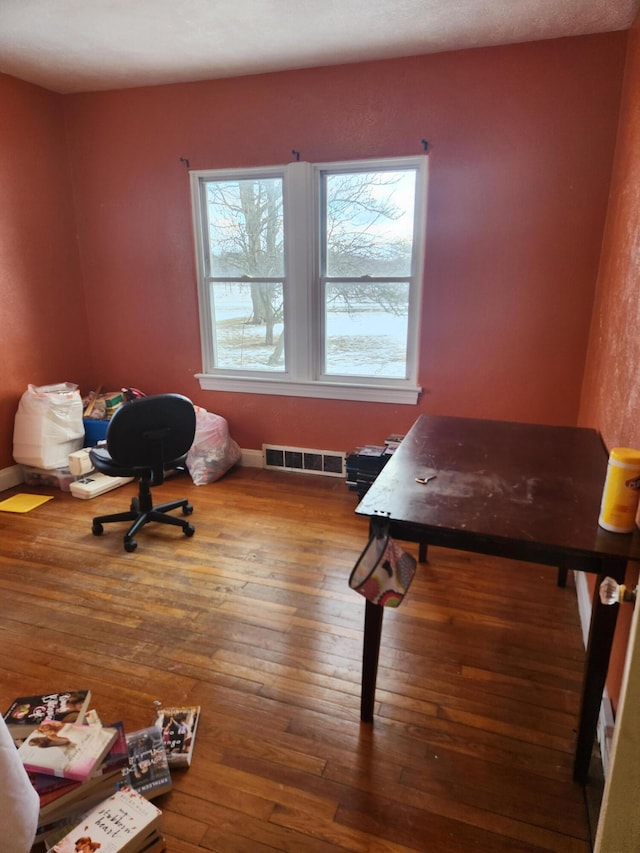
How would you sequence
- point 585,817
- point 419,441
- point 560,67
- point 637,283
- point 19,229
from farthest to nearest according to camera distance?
point 19,229
point 560,67
point 419,441
point 637,283
point 585,817

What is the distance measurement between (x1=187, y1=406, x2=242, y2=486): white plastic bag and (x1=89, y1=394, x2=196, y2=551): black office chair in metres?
0.71

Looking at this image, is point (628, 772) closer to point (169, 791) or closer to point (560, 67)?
point (169, 791)

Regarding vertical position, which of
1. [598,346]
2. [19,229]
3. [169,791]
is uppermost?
[19,229]

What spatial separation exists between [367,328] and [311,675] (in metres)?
2.24

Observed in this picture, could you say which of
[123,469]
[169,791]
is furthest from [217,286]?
[169,791]

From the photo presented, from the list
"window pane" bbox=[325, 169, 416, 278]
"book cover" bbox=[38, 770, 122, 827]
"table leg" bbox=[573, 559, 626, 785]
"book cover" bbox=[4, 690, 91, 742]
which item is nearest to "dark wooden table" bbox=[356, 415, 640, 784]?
"table leg" bbox=[573, 559, 626, 785]

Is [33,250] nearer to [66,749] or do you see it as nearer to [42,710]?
[42,710]

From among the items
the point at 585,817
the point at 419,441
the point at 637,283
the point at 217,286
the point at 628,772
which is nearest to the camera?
the point at 628,772

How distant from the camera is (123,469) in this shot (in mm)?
2646

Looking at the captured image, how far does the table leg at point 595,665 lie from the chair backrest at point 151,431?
81.2 inches

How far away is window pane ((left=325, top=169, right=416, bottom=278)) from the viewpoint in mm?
3119

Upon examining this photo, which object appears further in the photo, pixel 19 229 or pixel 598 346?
pixel 19 229

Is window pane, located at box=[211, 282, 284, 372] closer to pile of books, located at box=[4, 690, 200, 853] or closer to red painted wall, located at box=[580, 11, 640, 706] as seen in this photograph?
red painted wall, located at box=[580, 11, 640, 706]

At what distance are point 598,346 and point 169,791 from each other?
2.55m
